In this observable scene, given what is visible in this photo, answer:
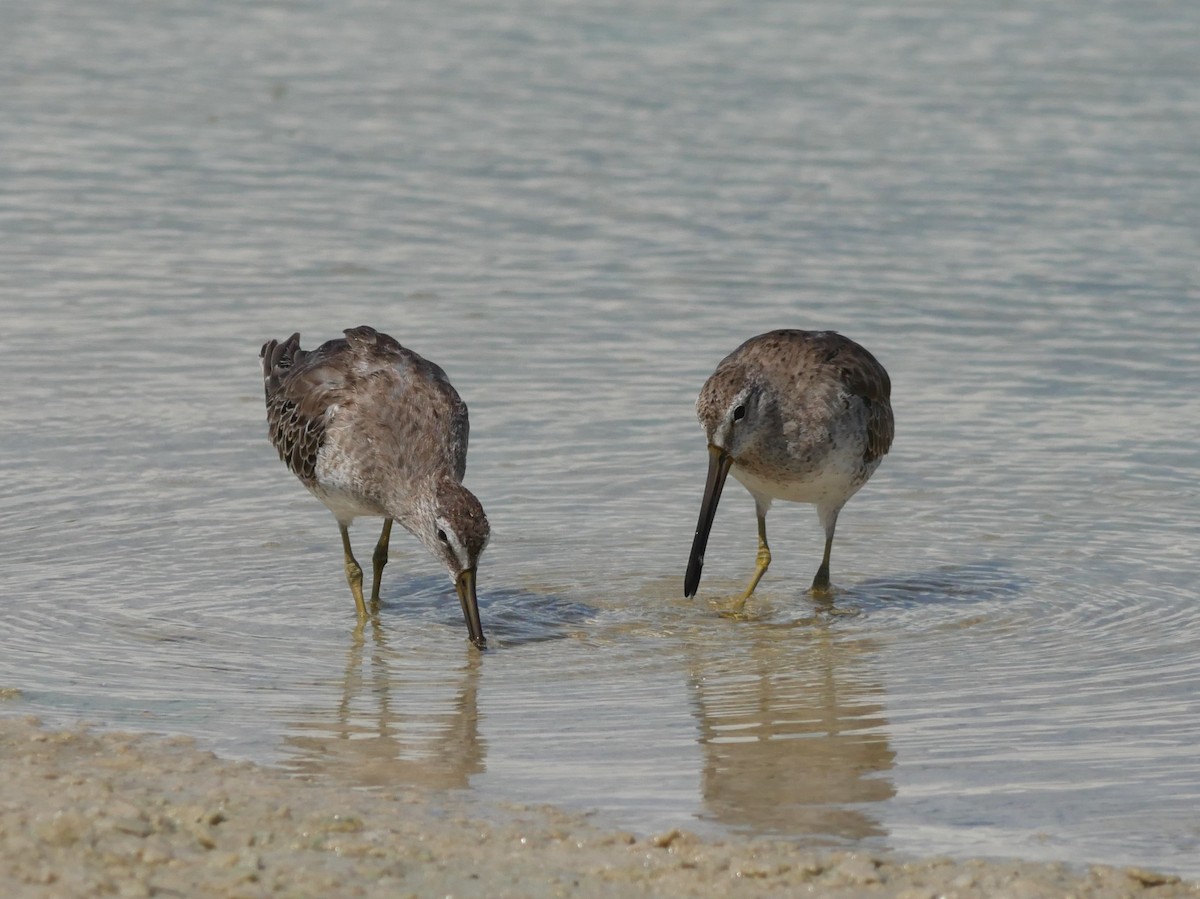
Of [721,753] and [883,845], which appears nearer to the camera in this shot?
[883,845]

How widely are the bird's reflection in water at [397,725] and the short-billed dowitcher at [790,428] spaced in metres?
1.31

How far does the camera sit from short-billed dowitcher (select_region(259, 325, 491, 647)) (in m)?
6.90

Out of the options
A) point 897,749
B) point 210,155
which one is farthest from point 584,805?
point 210,155

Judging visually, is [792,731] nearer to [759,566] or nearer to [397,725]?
[397,725]

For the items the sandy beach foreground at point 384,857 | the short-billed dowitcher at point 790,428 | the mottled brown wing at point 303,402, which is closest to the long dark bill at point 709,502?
the short-billed dowitcher at point 790,428

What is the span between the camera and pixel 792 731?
603 centimetres

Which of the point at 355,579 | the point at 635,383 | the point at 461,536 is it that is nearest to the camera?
the point at 461,536

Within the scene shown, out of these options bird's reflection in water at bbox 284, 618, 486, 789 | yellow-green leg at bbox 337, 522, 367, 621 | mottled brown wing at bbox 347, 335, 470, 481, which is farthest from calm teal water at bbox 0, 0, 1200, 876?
mottled brown wing at bbox 347, 335, 470, 481

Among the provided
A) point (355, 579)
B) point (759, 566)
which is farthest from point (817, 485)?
point (355, 579)

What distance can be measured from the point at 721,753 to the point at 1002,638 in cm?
180

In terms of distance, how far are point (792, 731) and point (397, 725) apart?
1.19 meters

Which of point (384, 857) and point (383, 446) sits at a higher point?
point (383, 446)

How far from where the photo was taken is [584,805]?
5.21 meters

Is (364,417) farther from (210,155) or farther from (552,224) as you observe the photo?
(210,155)
